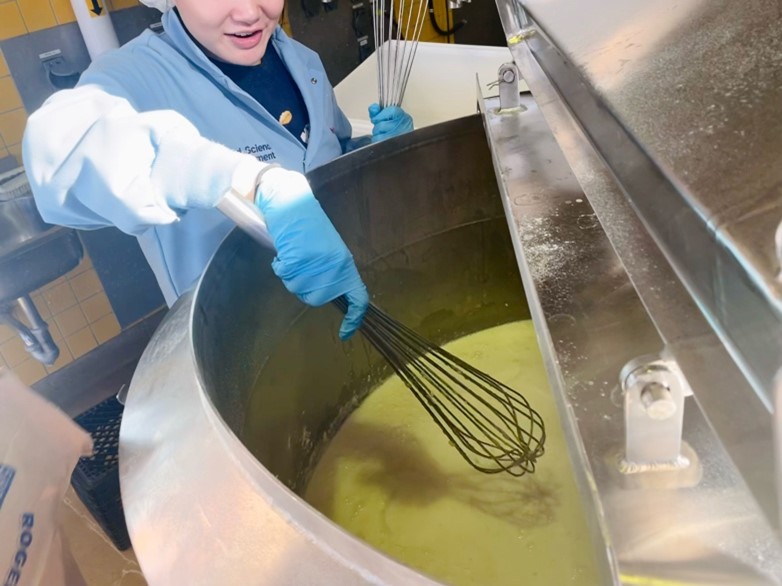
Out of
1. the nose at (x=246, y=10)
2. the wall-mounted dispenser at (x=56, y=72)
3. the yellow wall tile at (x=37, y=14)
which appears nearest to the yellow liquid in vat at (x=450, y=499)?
the nose at (x=246, y=10)

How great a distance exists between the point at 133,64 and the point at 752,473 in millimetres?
949

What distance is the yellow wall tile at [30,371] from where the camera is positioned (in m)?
1.70

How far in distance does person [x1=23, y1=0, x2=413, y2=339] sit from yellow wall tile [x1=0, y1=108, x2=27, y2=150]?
2.20ft

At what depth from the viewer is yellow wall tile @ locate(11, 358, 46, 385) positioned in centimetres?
170

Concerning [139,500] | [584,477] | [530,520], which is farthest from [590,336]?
[530,520]

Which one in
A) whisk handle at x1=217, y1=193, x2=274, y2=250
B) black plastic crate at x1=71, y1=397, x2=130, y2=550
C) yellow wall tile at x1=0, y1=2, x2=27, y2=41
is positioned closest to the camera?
whisk handle at x1=217, y1=193, x2=274, y2=250

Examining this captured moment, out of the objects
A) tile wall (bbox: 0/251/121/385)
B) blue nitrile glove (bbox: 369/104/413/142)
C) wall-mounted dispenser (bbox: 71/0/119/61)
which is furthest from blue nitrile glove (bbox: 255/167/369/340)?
tile wall (bbox: 0/251/121/385)

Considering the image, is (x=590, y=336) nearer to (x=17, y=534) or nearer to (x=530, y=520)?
(x=17, y=534)

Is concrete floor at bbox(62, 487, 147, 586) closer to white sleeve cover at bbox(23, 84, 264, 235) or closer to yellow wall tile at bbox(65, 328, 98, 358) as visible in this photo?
yellow wall tile at bbox(65, 328, 98, 358)

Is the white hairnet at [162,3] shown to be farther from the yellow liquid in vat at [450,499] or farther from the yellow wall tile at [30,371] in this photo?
the yellow wall tile at [30,371]

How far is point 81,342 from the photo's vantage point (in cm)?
181

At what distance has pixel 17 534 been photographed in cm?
56

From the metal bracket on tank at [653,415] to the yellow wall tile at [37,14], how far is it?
5.43ft

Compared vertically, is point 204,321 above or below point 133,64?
below
